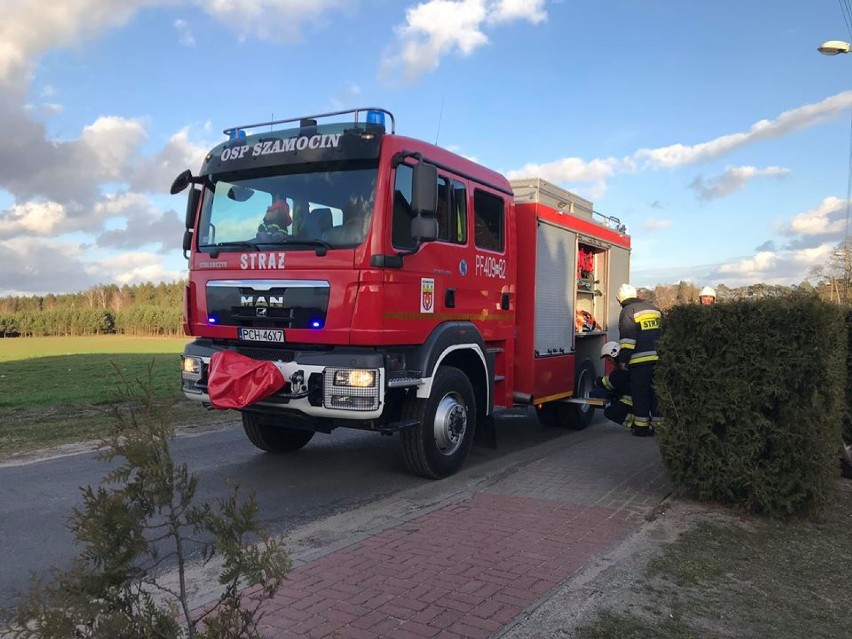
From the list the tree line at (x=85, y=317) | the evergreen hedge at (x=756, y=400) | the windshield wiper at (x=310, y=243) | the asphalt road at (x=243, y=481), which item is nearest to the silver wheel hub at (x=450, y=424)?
the asphalt road at (x=243, y=481)

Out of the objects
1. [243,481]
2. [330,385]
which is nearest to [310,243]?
[330,385]

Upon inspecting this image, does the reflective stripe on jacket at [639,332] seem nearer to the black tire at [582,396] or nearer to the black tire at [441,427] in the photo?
the black tire at [582,396]

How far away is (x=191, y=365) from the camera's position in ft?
20.5

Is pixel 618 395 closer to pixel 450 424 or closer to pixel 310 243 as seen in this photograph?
pixel 450 424

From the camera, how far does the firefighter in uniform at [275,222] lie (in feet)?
19.9

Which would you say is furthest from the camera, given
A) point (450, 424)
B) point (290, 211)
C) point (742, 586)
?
point (450, 424)

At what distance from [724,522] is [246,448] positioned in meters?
5.40

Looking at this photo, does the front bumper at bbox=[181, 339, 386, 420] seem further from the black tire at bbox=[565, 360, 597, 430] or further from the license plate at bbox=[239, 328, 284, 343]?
the black tire at bbox=[565, 360, 597, 430]

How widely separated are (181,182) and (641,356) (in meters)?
5.42

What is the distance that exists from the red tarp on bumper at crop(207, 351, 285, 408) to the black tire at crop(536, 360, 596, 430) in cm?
511

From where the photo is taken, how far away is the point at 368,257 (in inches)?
219

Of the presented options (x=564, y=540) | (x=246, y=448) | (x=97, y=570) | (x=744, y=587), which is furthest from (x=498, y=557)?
(x=246, y=448)

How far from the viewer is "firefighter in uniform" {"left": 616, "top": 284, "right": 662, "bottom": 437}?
7625mm

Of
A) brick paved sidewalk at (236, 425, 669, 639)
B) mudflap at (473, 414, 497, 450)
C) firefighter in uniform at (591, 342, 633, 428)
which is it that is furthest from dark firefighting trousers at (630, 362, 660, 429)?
mudflap at (473, 414, 497, 450)
